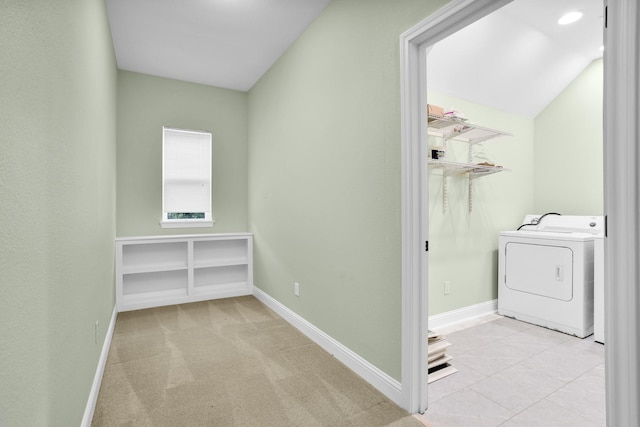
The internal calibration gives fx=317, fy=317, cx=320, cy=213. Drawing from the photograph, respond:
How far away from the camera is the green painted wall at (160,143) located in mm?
3662

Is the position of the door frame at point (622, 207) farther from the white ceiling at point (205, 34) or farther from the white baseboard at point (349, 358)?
the white ceiling at point (205, 34)

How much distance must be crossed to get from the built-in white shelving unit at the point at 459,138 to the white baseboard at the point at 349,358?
64.6 inches

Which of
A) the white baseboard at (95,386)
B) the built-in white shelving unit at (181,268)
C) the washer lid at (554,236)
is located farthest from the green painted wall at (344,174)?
the washer lid at (554,236)

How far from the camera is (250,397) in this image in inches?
73.8

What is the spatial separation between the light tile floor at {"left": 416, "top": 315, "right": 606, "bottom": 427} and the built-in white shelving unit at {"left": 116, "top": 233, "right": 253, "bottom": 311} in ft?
8.61

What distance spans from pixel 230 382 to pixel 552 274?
295 centimetres

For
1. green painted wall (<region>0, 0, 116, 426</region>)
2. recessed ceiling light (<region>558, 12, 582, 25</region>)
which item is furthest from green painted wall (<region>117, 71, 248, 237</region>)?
recessed ceiling light (<region>558, 12, 582, 25</region>)

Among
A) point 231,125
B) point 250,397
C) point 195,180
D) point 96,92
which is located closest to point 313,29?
point 96,92

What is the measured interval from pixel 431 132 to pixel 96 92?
263 cm

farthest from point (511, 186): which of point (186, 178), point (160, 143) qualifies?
point (160, 143)

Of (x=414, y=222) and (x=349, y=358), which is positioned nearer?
(x=414, y=222)

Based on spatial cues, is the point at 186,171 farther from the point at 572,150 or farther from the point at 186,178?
the point at 572,150

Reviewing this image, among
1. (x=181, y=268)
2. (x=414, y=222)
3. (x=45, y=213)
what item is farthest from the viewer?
(x=181, y=268)

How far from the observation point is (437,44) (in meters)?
2.69
